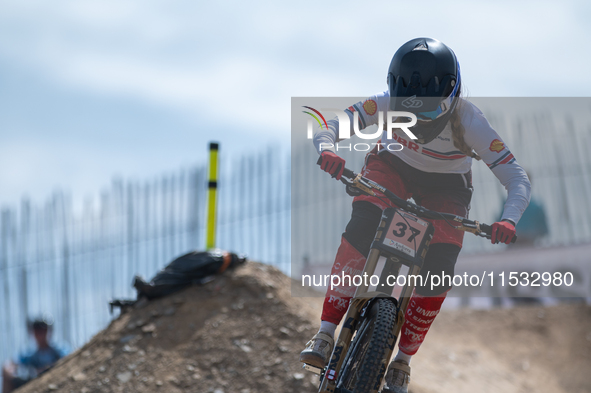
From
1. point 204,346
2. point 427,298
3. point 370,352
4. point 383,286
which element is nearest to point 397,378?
point 427,298

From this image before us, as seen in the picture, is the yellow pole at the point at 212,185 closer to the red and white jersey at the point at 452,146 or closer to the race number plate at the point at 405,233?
the red and white jersey at the point at 452,146

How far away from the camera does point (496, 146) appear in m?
4.21

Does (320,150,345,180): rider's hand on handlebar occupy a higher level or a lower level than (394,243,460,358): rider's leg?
higher

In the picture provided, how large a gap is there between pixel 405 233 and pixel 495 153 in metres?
1.05

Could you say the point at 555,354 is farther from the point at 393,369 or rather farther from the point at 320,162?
the point at 320,162

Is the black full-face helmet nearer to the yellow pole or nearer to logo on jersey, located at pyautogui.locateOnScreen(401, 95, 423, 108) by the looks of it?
logo on jersey, located at pyautogui.locateOnScreen(401, 95, 423, 108)

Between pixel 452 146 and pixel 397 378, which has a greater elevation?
pixel 452 146

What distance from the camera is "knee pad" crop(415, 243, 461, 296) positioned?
13.2ft

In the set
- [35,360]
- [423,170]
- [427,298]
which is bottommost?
[35,360]

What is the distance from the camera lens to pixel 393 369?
4.14 metres

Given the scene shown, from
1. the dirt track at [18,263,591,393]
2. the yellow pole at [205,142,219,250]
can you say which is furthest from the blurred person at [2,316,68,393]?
the yellow pole at [205,142,219,250]

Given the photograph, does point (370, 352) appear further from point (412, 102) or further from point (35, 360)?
point (35, 360)

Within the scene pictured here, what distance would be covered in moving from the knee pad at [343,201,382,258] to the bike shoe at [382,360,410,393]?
0.89 metres

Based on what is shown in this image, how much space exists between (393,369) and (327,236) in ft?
13.2
